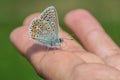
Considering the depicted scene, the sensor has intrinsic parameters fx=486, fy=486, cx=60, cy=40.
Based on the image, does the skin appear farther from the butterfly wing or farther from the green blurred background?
the green blurred background

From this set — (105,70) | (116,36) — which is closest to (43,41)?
(105,70)

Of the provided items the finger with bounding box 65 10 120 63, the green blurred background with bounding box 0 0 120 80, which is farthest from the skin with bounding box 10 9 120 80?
the green blurred background with bounding box 0 0 120 80

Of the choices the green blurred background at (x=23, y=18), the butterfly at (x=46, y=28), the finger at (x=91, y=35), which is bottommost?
the green blurred background at (x=23, y=18)

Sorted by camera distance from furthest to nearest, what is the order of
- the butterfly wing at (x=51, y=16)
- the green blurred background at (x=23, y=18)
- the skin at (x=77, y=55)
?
the green blurred background at (x=23, y=18)
the butterfly wing at (x=51, y=16)
the skin at (x=77, y=55)

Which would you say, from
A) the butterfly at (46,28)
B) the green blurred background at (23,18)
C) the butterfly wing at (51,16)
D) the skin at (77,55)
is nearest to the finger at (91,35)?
the skin at (77,55)

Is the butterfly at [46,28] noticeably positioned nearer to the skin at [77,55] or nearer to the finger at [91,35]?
the skin at [77,55]

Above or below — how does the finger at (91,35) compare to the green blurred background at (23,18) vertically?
above

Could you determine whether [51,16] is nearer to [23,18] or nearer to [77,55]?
[77,55]

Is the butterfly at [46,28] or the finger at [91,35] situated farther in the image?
the finger at [91,35]

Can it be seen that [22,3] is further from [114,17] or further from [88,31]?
[88,31]
